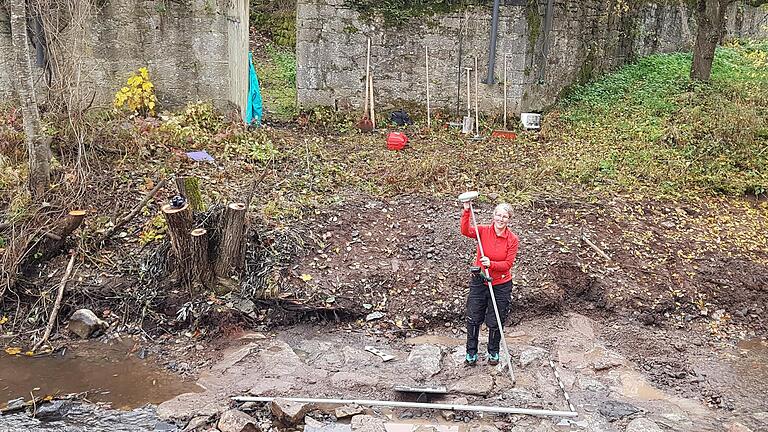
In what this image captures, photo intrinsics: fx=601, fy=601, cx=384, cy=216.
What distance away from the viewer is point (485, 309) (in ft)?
17.9

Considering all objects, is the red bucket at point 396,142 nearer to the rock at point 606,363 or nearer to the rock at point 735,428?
the rock at point 606,363

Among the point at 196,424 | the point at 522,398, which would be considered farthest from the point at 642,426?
the point at 196,424

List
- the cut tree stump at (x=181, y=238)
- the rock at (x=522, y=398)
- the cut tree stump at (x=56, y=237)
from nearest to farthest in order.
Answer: the rock at (x=522, y=398)
the cut tree stump at (x=181, y=238)
the cut tree stump at (x=56, y=237)

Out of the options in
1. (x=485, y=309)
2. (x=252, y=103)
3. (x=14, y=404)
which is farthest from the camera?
(x=252, y=103)

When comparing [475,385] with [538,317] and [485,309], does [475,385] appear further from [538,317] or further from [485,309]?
[538,317]

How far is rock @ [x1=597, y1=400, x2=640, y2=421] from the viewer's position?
191 inches

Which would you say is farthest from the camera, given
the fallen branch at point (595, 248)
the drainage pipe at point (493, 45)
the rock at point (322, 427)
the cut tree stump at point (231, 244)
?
the drainage pipe at point (493, 45)

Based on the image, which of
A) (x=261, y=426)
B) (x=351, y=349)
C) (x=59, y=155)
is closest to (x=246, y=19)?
(x=59, y=155)

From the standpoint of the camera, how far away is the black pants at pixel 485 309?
5.34 meters

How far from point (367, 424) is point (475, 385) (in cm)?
107

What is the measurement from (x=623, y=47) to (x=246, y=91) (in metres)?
9.20

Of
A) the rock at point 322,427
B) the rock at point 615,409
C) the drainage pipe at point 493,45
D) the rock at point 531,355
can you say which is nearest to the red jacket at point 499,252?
the rock at point 531,355

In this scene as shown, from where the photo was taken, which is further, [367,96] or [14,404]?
[367,96]

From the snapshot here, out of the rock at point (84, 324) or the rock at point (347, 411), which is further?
the rock at point (84, 324)
